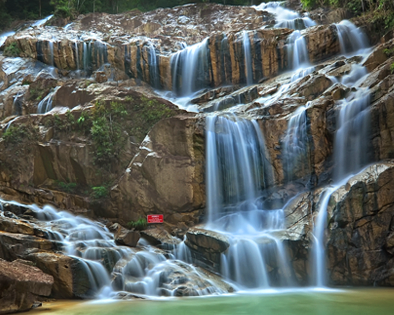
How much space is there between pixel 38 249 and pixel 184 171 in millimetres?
5549

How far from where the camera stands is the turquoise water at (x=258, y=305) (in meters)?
7.50

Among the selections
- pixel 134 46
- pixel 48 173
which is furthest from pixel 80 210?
pixel 134 46

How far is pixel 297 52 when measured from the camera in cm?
1997

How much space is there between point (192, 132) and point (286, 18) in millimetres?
16343

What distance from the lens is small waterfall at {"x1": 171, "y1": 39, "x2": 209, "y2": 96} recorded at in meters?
22.0

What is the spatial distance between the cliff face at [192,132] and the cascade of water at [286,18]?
2.07 metres

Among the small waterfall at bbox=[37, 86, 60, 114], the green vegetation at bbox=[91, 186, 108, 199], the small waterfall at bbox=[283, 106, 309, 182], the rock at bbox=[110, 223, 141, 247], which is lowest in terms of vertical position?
the rock at bbox=[110, 223, 141, 247]

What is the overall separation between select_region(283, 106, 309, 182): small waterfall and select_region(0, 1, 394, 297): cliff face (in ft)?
0.17

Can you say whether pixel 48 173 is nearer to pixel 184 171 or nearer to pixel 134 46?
pixel 184 171

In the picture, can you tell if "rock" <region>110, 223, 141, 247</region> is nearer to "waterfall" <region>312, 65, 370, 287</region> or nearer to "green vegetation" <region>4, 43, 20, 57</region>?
"waterfall" <region>312, 65, 370, 287</region>

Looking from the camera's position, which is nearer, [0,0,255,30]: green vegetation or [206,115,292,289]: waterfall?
[206,115,292,289]: waterfall

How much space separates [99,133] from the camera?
1523 centimetres

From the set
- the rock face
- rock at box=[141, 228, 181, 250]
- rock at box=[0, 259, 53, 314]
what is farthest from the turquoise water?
rock at box=[141, 228, 181, 250]

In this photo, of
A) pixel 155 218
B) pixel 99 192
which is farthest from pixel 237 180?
pixel 99 192
